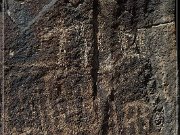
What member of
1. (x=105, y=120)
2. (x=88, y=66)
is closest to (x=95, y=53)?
(x=88, y=66)

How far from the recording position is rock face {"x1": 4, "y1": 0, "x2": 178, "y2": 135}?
1428 mm

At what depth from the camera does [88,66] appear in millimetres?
1459

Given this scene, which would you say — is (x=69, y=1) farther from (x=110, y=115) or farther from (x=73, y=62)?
(x=110, y=115)

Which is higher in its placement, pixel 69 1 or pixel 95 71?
pixel 69 1

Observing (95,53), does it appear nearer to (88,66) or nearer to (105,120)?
(88,66)

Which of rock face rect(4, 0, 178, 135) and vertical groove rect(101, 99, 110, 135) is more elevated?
rock face rect(4, 0, 178, 135)

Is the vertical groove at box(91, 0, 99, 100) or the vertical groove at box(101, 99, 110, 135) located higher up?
the vertical groove at box(91, 0, 99, 100)

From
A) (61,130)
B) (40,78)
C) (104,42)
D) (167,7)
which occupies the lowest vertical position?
(61,130)

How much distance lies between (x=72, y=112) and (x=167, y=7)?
437mm

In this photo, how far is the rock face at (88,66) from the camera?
1428 mm

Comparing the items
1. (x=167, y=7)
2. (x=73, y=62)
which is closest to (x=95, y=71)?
(x=73, y=62)

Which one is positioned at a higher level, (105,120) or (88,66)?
(88,66)

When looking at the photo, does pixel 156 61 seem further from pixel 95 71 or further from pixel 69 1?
pixel 69 1

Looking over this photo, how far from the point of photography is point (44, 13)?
142cm
